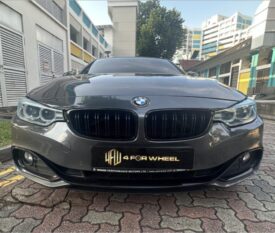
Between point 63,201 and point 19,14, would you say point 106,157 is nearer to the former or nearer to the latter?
point 63,201

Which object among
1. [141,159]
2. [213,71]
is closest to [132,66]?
[141,159]

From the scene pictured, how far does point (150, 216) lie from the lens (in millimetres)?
1556

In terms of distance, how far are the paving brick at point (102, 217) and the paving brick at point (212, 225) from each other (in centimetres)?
58

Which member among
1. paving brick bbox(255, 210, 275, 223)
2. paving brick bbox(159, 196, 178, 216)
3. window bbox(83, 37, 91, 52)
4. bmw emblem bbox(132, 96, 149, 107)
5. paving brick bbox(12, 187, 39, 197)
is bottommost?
paving brick bbox(12, 187, 39, 197)

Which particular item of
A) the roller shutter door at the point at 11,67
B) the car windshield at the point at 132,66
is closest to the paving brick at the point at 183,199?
the car windshield at the point at 132,66

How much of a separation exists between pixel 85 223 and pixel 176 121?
0.91 meters

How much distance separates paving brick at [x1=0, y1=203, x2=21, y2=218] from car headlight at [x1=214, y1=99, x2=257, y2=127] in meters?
1.59

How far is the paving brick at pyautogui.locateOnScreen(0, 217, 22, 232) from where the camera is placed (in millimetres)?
1399

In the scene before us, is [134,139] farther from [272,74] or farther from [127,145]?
[272,74]

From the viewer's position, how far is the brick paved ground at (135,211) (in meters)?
1.44

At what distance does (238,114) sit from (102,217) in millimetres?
1198

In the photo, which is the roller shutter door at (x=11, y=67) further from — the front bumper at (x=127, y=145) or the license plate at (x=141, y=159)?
the license plate at (x=141, y=159)

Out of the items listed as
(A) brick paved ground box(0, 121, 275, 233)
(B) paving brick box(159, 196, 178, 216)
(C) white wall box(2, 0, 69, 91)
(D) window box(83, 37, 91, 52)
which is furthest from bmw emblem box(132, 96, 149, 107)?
(D) window box(83, 37, 91, 52)

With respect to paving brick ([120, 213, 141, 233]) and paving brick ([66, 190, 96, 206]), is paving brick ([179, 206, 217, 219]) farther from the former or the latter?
paving brick ([66, 190, 96, 206])
